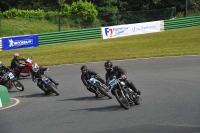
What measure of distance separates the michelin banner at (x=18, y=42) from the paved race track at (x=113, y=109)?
558 inches

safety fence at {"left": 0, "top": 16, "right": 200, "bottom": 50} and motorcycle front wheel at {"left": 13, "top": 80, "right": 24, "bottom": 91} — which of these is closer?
motorcycle front wheel at {"left": 13, "top": 80, "right": 24, "bottom": 91}

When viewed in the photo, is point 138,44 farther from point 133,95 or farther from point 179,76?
point 133,95

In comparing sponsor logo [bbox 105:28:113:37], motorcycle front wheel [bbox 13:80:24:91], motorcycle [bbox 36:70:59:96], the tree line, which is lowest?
motorcycle front wheel [bbox 13:80:24:91]

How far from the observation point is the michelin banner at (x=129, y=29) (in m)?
40.9

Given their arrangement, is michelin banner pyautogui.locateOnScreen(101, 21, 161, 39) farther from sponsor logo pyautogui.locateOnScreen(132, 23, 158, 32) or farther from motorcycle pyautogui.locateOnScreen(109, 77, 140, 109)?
motorcycle pyautogui.locateOnScreen(109, 77, 140, 109)

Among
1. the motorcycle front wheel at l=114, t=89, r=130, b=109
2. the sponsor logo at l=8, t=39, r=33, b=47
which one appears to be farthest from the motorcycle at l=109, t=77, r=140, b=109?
the sponsor logo at l=8, t=39, r=33, b=47

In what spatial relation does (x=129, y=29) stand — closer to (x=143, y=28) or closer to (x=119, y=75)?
(x=143, y=28)

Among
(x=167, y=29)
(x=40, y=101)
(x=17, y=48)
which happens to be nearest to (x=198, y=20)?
(x=167, y=29)

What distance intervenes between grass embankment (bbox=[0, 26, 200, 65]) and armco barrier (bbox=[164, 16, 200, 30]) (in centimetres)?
164

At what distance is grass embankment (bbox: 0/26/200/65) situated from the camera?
29933mm

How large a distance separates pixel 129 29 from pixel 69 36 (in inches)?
216

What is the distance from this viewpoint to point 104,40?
3981 centimetres

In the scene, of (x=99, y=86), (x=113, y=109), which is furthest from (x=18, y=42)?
(x=113, y=109)

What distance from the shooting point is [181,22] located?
144 feet
